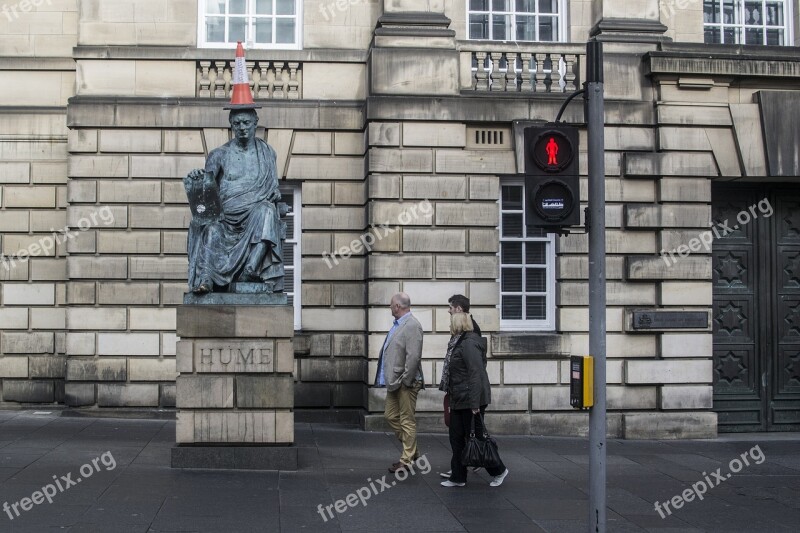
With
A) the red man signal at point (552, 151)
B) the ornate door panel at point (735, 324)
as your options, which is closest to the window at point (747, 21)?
the ornate door panel at point (735, 324)

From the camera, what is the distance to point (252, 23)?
16828 millimetres

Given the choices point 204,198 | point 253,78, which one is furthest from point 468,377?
point 253,78

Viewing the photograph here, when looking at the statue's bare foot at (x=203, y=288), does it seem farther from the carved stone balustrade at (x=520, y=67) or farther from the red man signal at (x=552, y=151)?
the carved stone balustrade at (x=520, y=67)

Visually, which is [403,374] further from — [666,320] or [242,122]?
[666,320]

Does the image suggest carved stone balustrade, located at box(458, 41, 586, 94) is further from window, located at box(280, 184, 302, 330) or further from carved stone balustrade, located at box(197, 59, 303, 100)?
window, located at box(280, 184, 302, 330)

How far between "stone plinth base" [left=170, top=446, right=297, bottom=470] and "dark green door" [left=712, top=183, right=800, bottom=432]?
8.05 metres

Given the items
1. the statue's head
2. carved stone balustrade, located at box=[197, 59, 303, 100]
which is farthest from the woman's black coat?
carved stone balustrade, located at box=[197, 59, 303, 100]

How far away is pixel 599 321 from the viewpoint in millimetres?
8109

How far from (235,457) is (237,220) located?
9.28ft

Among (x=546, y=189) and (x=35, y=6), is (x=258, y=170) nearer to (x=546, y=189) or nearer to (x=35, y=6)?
(x=546, y=189)

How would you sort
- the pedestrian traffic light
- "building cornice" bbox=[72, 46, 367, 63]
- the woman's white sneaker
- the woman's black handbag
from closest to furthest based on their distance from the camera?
the pedestrian traffic light → the woman's black handbag → the woman's white sneaker → "building cornice" bbox=[72, 46, 367, 63]

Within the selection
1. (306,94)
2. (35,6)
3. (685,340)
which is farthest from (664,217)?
(35,6)

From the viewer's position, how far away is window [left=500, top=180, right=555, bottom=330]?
16.2 m

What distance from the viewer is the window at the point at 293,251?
16453 mm
